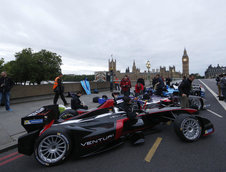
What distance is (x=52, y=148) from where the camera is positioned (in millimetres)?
2490

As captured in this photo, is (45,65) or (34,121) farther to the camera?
(45,65)

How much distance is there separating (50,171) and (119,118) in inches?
65.0

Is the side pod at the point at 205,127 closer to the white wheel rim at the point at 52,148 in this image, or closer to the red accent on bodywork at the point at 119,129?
the red accent on bodywork at the point at 119,129

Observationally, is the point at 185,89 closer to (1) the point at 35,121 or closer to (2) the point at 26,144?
(1) the point at 35,121

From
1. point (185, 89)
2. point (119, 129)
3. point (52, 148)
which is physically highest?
point (185, 89)

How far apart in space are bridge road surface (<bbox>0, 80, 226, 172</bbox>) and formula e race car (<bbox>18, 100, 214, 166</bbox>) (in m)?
0.15

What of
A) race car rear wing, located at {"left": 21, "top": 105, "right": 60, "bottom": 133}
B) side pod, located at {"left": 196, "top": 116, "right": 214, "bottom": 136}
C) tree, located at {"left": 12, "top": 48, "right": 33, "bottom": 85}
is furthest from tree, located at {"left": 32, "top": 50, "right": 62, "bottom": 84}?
side pod, located at {"left": 196, "top": 116, "right": 214, "bottom": 136}

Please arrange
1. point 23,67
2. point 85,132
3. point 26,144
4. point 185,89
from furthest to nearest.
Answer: point 23,67 < point 185,89 < point 85,132 < point 26,144

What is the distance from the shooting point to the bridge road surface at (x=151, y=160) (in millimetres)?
2281

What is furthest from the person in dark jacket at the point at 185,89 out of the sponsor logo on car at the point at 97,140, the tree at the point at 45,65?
the tree at the point at 45,65

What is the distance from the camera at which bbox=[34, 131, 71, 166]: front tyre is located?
2.37 meters

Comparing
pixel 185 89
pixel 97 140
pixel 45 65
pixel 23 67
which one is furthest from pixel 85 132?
pixel 45 65

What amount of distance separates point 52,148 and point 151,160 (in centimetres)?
187

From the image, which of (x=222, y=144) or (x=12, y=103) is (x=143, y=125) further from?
(x=12, y=103)
